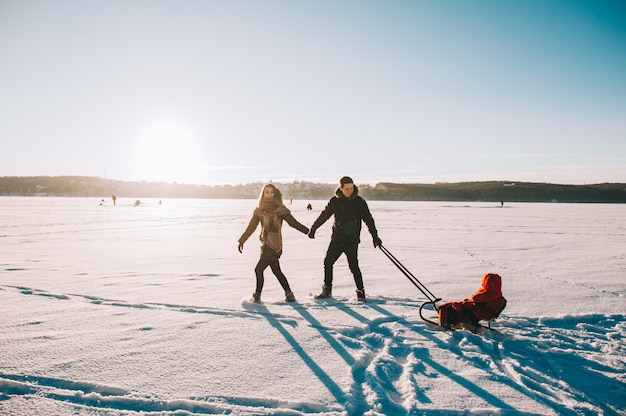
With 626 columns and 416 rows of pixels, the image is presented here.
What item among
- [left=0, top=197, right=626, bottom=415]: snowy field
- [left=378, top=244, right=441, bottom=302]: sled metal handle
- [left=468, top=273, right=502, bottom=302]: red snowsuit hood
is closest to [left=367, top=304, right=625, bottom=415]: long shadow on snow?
[left=0, top=197, right=626, bottom=415]: snowy field

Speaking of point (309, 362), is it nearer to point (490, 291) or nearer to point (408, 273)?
point (490, 291)

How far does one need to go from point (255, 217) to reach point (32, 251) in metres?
7.64

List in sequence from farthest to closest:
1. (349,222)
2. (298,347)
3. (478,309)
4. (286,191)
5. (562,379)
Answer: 1. (286,191)
2. (349,222)
3. (478,309)
4. (298,347)
5. (562,379)

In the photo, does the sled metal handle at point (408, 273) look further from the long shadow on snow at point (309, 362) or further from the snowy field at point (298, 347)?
the long shadow on snow at point (309, 362)

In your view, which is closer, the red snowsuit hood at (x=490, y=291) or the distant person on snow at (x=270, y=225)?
the red snowsuit hood at (x=490, y=291)

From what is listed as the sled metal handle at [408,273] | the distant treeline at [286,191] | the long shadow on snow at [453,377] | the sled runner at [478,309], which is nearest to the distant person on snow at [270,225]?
the sled metal handle at [408,273]

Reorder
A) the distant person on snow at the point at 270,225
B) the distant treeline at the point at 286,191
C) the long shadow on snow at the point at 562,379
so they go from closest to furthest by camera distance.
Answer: the long shadow on snow at the point at 562,379 → the distant person on snow at the point at 270,225 → the distant treeline at the point at 286,191

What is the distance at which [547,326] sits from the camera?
3895mm

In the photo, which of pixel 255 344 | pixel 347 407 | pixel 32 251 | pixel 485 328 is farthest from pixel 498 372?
pixel 32 251

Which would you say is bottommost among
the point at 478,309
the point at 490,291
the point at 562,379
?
the point at 562,379

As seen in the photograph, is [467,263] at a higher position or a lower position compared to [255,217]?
lower

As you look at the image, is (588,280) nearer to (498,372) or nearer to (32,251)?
(498,372)

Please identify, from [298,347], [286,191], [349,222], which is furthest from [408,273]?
[286,191]

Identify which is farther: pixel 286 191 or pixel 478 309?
pixel 286 191
